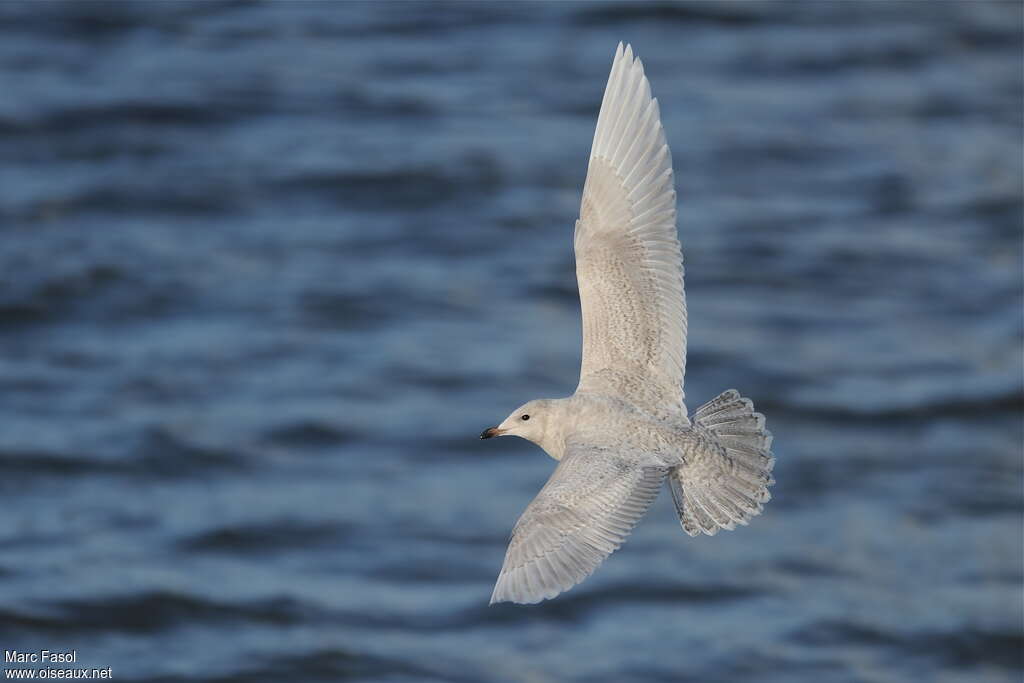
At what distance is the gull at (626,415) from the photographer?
6.49 m

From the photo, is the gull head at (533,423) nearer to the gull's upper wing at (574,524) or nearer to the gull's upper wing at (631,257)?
the gull's upper wing at (631,257)

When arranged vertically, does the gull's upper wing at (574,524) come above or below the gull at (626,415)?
below

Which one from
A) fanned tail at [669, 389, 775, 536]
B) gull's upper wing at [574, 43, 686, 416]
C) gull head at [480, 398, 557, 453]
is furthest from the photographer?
gull's upper wing at [574, 43, 686, 416]

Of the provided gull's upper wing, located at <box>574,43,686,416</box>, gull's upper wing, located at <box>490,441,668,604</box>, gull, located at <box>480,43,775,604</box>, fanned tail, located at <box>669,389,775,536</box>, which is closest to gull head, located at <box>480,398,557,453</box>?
gull, located at <box>480,43,775,604</box>

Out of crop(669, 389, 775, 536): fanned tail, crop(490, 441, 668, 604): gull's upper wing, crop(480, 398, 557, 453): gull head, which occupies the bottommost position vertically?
crop(490, 441, 668, 604): gull's upper wing

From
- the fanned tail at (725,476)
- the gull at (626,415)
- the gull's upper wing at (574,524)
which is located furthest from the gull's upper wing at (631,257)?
the gull's upper wing at (574,524)

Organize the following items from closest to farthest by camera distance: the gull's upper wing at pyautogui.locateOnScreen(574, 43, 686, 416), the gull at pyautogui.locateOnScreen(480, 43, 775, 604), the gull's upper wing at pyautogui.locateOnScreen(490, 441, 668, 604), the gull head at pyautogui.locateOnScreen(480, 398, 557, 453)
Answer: the gull's upper wing at pyautogui.locateOnScreen(490, 441, 668, 604), the gull at pyautogui.locateOnScreen(480, 43, 775, 604), the gull head at pyautogui.locateOnScreen(480, 398, 557, 453), the gull's upper wing at pyautogui.locateOnScreen(574, 43, 686, 416)

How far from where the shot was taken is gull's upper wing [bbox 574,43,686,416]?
24.8 feet

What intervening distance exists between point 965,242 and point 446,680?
12038 millimetres

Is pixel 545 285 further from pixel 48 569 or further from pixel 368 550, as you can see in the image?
pixel 48 569

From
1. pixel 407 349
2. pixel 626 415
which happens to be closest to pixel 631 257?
pixel 626 415

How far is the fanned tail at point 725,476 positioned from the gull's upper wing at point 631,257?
0.81 ft

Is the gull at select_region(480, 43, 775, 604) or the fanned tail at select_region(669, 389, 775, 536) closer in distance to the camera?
the gull at select_region(480, 43, 775, 604)

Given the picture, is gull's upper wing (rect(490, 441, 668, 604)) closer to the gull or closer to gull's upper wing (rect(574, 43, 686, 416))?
the gull
